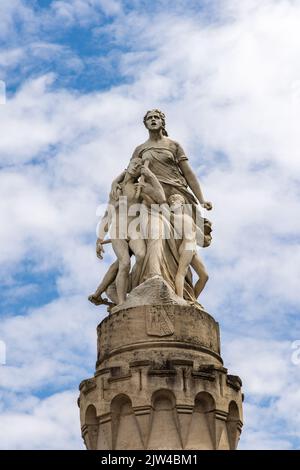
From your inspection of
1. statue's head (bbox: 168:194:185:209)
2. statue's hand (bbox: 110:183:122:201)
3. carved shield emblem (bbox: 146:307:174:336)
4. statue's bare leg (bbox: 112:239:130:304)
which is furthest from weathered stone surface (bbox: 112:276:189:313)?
statue's hand (bbox: 110:183:122:201)

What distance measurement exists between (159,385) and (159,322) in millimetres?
1393

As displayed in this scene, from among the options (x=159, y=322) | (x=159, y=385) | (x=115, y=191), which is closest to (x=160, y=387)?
(x=159, y=385)

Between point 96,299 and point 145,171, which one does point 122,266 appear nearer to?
point 96,299

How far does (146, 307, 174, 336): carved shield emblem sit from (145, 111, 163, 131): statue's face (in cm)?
519

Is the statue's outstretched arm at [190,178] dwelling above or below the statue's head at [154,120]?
below

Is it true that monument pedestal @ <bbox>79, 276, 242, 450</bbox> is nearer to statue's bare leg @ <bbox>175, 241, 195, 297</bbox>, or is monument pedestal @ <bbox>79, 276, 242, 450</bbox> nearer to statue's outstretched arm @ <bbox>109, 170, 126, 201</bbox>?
statue's bare leg @ <bbox>175, 241, 195, 297</bbox>

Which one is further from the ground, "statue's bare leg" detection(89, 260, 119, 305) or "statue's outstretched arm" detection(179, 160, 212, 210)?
"statue's outstretched arm" detection(179, 160, 212, 210)

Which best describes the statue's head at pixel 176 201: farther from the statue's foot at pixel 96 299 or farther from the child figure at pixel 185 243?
the statue's foot at pixel 96 299

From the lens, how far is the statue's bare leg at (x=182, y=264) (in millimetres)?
19078

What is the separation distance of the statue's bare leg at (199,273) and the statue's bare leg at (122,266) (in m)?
1.46

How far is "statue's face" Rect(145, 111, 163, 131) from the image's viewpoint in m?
21.2

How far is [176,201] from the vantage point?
2036 cm

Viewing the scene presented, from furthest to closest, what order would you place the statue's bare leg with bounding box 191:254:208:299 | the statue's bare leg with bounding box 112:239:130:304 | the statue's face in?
1. the statue's face
2. the statue's bare leg with bounding box 191:254:208:299
3. the statue's bare leg with bounding box 112:239:130:304

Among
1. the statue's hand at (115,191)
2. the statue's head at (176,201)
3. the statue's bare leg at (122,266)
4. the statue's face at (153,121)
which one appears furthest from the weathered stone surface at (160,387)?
the statue's face at (153,121)
